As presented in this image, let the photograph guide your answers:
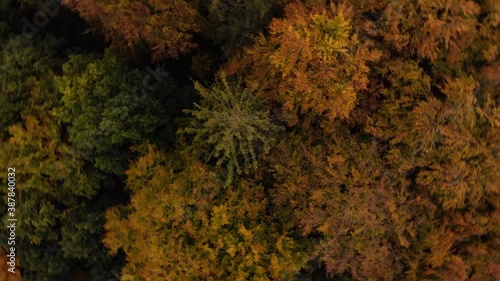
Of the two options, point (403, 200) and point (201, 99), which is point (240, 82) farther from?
point (403, 200)

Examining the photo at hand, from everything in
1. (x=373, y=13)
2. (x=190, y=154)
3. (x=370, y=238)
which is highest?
(x=373, y=13)

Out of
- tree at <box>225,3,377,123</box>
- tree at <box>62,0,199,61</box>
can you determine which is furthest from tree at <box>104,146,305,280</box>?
tree at <box>62,0,199,61</box>

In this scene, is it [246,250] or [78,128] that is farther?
[78,128]

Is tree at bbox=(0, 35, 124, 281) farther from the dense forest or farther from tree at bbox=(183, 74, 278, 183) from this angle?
tree at bbox=(183, 74, 278, 183)

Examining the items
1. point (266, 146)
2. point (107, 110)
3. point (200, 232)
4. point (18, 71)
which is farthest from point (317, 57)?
point (18, 71)

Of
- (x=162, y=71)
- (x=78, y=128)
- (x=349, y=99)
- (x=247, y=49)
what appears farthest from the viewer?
(x=162, y=71)

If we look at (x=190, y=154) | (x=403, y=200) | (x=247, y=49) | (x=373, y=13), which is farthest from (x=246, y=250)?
(x=373, y=13)
